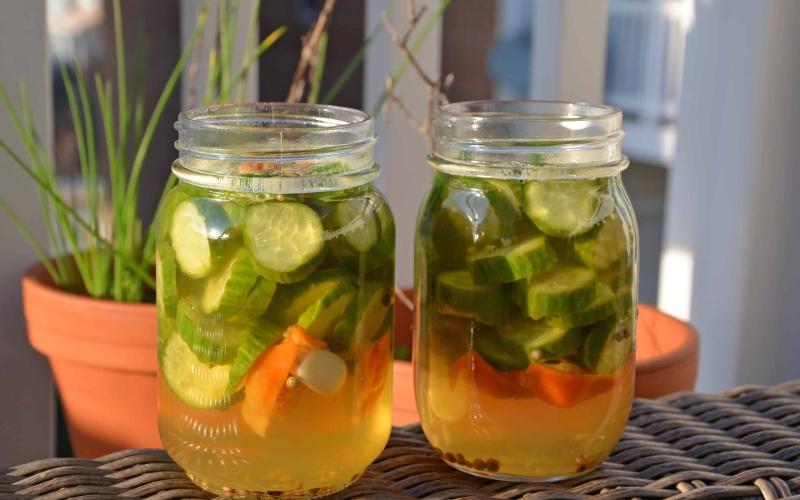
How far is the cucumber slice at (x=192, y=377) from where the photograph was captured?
1.74 ft

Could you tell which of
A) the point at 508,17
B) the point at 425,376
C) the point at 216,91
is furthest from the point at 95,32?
the point at 425,376

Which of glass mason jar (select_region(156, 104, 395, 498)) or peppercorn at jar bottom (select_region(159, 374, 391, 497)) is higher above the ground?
glass mason jar (select_region(156, 104, 395, 498))

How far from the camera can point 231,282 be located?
0.52 meters

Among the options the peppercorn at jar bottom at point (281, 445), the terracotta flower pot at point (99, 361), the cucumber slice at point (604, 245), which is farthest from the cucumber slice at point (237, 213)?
the terracotta flower pot at point (99, 361)

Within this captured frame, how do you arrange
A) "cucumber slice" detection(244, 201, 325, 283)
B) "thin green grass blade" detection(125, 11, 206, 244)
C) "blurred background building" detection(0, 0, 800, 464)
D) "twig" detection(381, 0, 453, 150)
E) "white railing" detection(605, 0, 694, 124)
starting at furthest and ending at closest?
"white railing" detection(605, 0, 694, 124)
"blurred background building" detection(0, 0, 800, 464)
"thin green grass blade" detection(125, 11, 206, 244)
"twig" detection(381, 0, 453, 150)
"cucumber slice" detection(244, 201, 325, 283)

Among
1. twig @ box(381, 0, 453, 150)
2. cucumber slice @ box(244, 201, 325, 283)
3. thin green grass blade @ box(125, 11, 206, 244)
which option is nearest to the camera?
cucumber slice @ box(244, 201, 325, 283)

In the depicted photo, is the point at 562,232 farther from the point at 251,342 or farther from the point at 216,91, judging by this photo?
the point at 216,91

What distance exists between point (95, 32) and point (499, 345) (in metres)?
3.38

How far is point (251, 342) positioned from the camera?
1.69ft

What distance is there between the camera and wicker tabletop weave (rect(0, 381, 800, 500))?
0.59 metres

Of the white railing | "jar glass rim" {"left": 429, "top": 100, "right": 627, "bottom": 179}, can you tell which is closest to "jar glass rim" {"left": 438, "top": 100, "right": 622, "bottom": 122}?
"jar glass rim" {"left": 429, "top": 100, "right": 627, "bottom": 179}

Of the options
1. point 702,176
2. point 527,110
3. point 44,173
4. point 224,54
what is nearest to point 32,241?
point 44,173

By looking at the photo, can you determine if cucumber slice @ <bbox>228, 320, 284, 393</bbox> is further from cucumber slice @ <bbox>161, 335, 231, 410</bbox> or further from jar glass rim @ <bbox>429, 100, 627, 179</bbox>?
jar glass rim @ <bbox>429, 100, 627, 179</bbox>

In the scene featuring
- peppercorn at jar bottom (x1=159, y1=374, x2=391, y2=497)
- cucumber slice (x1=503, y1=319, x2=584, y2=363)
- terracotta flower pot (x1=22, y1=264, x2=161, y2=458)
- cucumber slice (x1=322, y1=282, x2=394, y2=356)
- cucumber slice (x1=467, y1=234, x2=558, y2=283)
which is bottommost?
terracotta flower pot (x1=22, y1=264, x2=161, y2=458)
